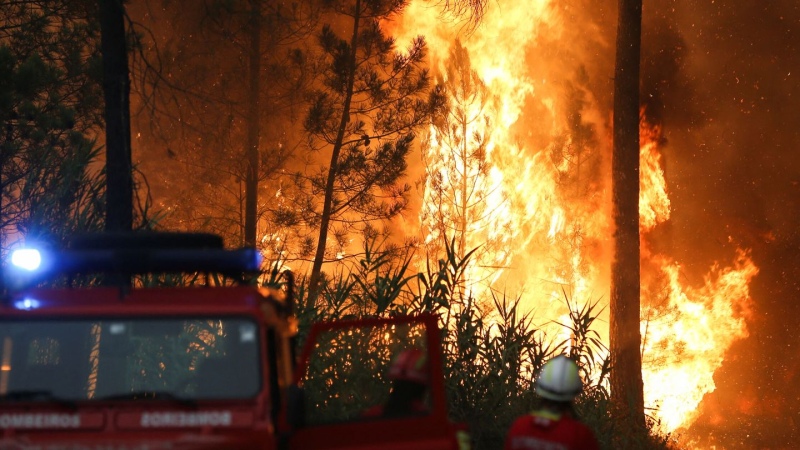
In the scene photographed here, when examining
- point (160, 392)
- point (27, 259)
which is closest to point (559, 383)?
point (160, 392)

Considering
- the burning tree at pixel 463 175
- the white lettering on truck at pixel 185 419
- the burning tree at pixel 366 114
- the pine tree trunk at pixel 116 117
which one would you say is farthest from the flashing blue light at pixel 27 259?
the burning tree at pixel 463 175

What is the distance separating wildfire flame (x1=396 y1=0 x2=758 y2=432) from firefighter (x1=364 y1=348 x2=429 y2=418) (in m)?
17.6

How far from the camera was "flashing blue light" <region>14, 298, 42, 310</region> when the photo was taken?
16.6 feet

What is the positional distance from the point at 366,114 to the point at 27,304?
64.1 ft

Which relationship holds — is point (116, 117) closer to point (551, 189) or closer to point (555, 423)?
point (555, 423)

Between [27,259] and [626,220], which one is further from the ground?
[626,220]

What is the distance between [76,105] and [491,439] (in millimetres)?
9784

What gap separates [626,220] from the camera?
1797 cm

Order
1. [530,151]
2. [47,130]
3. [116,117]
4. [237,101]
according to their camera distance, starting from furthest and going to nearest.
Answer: [530,151], [237,101], [47,130], [116,117]

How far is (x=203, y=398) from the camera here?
501 centimetres

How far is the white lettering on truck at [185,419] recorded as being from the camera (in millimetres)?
4801

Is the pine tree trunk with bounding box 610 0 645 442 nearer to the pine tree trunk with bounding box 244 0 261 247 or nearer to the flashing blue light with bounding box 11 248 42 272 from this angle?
the pine tree trunk with bounding box 244 0 261 247

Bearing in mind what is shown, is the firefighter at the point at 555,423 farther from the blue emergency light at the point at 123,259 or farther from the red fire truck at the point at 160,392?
the blue emergency light at the point at 123,259

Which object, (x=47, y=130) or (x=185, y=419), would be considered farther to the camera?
(x=47, y=130)
